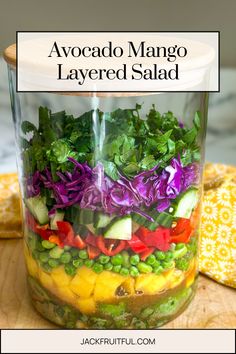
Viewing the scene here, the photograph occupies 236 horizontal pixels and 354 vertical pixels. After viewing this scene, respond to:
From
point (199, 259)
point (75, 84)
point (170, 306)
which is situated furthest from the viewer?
point (199, 259)

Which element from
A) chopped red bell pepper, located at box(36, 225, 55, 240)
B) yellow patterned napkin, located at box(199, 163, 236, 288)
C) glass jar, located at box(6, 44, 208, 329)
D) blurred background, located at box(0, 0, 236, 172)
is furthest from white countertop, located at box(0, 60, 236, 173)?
chopped red bell pepper, located at box(36, 225, 55, 240)

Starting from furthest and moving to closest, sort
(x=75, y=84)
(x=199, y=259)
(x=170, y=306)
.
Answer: (x=199, y=259), (x=170, y=306), (x=75, y=84)

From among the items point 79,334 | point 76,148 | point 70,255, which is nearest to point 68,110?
point 76,148

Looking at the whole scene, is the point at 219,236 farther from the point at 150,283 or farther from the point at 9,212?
the point at 9,212

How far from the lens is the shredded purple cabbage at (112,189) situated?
2.41 ft

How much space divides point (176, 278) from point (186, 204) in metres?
0.11

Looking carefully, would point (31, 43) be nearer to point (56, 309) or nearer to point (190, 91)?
point (190, 91)

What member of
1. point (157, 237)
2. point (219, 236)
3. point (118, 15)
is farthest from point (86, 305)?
point (118, 15)

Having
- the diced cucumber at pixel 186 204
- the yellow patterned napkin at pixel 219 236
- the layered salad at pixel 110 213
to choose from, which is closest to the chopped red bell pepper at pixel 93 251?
the layered salad at pixel 110 213

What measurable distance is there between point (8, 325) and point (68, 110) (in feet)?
1.00

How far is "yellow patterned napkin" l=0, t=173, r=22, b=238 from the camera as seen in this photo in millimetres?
1036

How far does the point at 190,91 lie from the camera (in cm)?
79

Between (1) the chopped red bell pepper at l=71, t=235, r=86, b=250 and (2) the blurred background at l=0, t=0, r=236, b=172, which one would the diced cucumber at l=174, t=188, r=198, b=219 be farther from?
(2) the blurred background at l=0, t=0, r=236, b=172

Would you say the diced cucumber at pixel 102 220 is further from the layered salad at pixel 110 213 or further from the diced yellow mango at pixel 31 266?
the diced yellow mango at pixel 31 266
